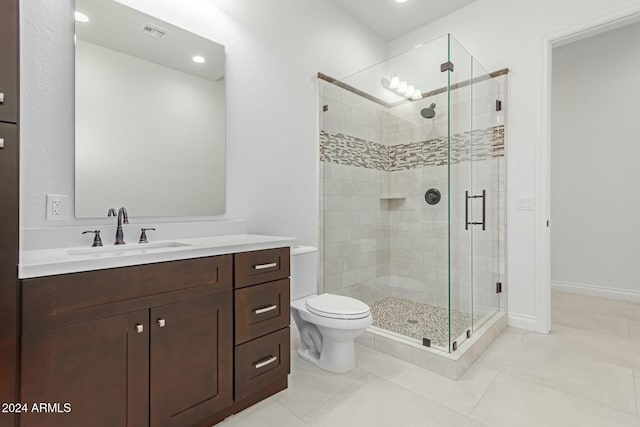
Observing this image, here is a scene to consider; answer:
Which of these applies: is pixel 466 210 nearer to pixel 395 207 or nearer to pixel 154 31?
pixel 395 207

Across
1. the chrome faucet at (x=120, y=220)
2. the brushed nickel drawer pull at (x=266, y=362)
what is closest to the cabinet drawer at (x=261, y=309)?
the brushed nickel drawer pull at (x=266, y=362)

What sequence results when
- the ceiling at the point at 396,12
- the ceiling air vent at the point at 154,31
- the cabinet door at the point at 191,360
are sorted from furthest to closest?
the ceiling at the point at 396,12
the ceiling air vent at the point at 154,31
the cabinet door at the point at 191,360

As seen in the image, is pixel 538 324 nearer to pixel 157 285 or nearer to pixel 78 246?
pixel 157 285

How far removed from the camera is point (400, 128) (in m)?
2.97

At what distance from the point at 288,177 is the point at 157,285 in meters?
1.44

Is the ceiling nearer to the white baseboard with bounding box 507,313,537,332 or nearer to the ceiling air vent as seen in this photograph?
the ceiling air vent

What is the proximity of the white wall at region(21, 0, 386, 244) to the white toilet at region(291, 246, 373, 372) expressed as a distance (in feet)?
1.74

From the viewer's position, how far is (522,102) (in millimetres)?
2730

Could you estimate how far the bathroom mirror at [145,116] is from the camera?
161cm

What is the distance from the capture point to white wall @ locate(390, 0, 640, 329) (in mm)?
2639

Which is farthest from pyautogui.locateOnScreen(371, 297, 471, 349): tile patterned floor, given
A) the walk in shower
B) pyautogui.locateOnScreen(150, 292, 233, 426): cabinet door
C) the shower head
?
the shower head

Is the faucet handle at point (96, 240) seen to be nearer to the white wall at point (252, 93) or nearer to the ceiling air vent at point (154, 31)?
the white wall at point (252, 93)

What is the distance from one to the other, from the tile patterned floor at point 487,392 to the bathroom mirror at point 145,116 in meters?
1.24

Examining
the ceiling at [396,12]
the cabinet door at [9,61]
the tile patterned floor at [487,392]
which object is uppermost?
the ceiling at [396,12]
